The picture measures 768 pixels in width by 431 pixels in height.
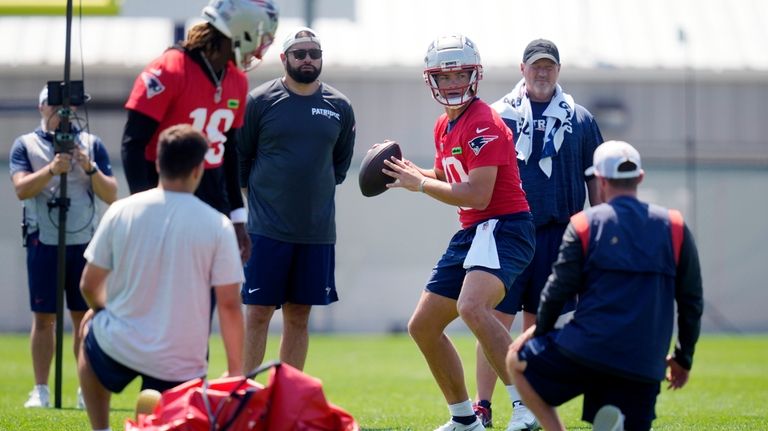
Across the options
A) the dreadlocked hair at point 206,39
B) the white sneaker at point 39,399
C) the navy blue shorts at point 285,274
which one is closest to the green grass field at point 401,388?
the white sneaker at point 39,399

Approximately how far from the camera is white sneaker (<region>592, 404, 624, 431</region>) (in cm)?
511

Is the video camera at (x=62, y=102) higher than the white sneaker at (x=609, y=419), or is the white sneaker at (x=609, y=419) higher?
the video camera at (x=62, y=102)

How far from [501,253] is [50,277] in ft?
13.4

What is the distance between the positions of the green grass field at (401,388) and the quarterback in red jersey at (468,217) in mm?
692

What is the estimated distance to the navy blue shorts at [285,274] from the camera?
753 centimetres

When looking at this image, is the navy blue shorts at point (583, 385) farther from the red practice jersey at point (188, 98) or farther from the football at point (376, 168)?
the football at point (376, 168)

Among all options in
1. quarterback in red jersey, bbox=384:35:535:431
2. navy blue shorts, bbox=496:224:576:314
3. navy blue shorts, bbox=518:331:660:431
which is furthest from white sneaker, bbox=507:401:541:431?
navy blue shorts, bbox=518:331:660:431

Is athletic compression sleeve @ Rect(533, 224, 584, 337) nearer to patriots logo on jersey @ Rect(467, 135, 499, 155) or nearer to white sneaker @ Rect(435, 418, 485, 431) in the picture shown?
patriots logo on jersey @ Rect(467, 135, 499, 155)

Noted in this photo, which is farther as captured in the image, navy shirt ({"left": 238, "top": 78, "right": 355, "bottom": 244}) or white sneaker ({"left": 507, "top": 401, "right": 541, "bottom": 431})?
navy shirt ({"left": 238, "top": 78, "right": 355, "bottom": 244})

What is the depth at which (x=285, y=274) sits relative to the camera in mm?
7559

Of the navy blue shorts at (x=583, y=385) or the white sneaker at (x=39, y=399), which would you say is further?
the white sneaker at (x=39, y=399)

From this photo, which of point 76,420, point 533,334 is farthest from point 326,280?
point 533,334

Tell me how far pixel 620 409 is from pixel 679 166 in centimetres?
1479

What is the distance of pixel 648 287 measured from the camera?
17.2ft
